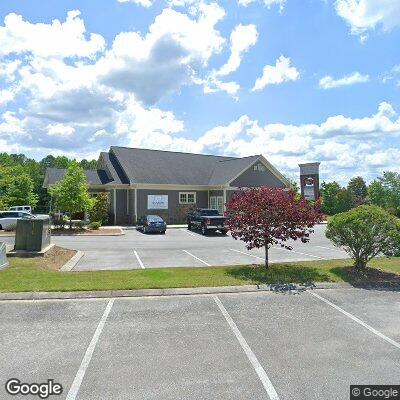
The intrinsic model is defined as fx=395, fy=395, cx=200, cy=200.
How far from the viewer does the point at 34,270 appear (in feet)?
42.3

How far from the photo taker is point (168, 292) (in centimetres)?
1045

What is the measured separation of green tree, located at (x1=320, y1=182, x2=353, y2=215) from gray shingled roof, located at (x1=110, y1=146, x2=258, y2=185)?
21.8 meters

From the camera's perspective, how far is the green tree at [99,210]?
3691 cm

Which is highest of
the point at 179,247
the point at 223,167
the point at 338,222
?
the point at 223,167

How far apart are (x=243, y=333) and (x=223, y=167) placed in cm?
3837

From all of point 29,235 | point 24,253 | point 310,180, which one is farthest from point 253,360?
point 310,180

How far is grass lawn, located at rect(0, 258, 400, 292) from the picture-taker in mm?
10844

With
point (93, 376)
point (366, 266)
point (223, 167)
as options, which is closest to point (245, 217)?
point (366, 266)

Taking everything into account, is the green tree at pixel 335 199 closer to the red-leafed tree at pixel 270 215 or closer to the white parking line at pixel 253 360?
the red-leafed tree at pixel 270 215

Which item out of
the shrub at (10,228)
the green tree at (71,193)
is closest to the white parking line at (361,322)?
the green tree at (71,193)

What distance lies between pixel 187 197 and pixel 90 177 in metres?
10.6

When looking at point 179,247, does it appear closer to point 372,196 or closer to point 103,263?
point 103,263

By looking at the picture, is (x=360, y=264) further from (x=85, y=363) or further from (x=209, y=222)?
(x=209, y=222)

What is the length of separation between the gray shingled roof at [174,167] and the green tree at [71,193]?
6376 mm
